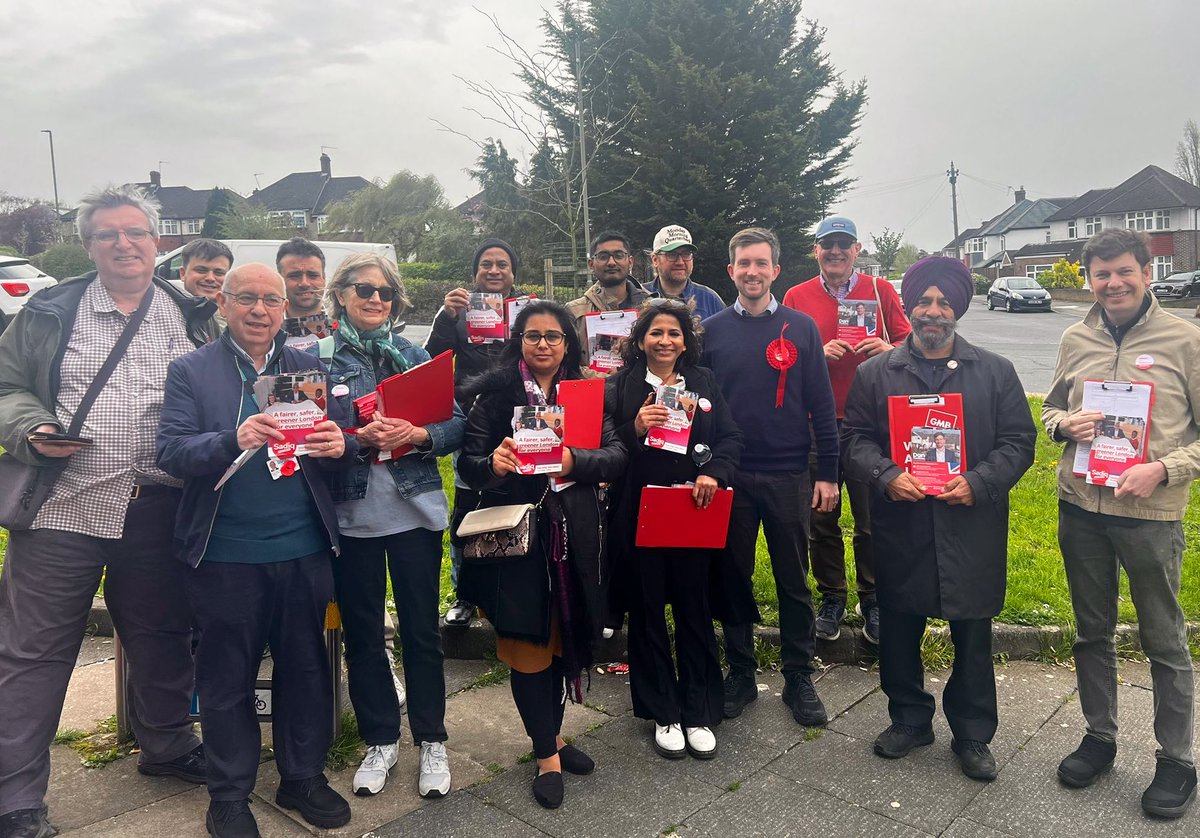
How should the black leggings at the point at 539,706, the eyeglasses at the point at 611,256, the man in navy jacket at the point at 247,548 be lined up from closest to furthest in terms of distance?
the man in navy jacket at the point at 247,548, the black leggings at the point at 539,706, the eyeglasses at the point at 611,256

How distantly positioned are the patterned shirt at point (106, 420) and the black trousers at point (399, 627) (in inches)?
34.3

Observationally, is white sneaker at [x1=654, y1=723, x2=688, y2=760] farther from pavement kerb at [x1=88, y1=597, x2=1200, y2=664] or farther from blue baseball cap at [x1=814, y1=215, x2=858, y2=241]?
blue baseball cap at [x1=814, y1=215, x2=858, y2=241]

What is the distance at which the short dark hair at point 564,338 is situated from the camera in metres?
3.62

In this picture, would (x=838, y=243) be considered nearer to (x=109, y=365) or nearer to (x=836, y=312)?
(x=836, y=312)

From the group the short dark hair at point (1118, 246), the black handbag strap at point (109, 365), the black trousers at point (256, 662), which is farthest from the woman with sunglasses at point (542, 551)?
the short dark hair at point (1118, 246)

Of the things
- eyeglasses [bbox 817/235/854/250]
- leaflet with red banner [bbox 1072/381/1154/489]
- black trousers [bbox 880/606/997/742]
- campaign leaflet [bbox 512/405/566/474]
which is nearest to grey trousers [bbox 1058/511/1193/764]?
leaflet with red banner [bbox 1072/381/1154/489]

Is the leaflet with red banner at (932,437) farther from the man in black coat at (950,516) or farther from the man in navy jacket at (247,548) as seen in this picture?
the man in navy jacket at (247,548)

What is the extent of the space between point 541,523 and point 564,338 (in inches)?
32.3

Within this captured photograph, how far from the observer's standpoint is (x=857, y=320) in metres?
4.69

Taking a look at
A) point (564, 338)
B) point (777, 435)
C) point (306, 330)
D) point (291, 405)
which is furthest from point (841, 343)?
point (291, 405)

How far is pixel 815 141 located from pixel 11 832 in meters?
24.0

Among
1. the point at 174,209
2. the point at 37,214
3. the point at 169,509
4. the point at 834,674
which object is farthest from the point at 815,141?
the point at 174,209

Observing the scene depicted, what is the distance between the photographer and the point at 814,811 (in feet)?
11.1

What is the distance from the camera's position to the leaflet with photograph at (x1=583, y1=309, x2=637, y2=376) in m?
4.52
